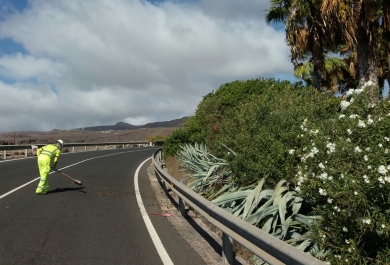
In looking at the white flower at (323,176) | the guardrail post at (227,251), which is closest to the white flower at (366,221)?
the white flower at (323,176)

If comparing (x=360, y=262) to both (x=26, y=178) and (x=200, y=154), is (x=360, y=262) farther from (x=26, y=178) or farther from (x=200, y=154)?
(x=26, y=178)

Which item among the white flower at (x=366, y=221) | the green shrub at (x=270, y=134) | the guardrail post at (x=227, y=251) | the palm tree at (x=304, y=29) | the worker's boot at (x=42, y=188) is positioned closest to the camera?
the white flower at (x=366, y=221)

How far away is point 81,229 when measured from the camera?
29.4 feet

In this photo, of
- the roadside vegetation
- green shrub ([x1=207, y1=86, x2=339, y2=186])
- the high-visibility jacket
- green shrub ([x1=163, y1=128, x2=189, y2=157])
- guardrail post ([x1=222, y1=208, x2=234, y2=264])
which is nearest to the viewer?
the roadside vegetation

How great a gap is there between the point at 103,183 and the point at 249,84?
17430 mm

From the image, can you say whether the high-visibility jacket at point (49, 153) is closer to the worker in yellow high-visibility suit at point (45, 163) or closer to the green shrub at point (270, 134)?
the worker in yellow high-visibility suit at point (45, 163)

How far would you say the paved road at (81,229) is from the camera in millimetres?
7096

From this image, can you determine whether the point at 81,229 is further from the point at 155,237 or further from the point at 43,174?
the point at 43,174

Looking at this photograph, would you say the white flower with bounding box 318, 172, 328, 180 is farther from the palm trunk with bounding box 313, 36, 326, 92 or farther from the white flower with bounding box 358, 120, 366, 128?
the palm trunk with bounding box 313, 36, 326, 92

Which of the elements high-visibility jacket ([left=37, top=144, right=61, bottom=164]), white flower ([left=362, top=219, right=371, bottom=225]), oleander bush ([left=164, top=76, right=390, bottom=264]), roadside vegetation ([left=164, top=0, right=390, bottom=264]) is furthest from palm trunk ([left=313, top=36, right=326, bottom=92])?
white flower ([left=362, top=219, right=371, bottom=225])

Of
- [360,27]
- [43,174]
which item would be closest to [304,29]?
[360,27]

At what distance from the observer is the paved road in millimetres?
7096

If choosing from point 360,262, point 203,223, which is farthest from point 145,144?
point 360,262

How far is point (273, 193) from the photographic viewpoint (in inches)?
316
